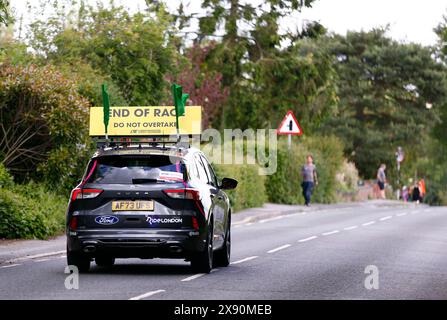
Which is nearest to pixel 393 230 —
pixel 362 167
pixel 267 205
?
pixel 267 205

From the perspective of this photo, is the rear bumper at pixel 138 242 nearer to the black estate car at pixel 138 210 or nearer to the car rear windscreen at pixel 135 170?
the black estate car at pixel 138 210

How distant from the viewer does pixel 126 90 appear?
31.0m

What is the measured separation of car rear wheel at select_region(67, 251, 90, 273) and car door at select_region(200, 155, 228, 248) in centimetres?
173

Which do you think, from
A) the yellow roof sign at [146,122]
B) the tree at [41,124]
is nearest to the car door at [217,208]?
the yellow roof sign at [146,122]

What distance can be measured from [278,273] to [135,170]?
7.94 ft

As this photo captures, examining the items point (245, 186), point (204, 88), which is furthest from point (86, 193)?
point (204, 88)

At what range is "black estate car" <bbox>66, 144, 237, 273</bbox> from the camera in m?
14.7

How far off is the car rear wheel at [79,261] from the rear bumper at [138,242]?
0.37 meters

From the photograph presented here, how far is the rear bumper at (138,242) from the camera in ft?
48.2

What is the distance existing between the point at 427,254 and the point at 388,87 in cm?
5547

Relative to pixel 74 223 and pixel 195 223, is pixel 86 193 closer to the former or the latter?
pixel 74 223

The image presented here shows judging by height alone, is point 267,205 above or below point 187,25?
below

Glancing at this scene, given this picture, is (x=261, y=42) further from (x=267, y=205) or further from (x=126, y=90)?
(x=126, y=90)

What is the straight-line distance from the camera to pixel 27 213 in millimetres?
21156
